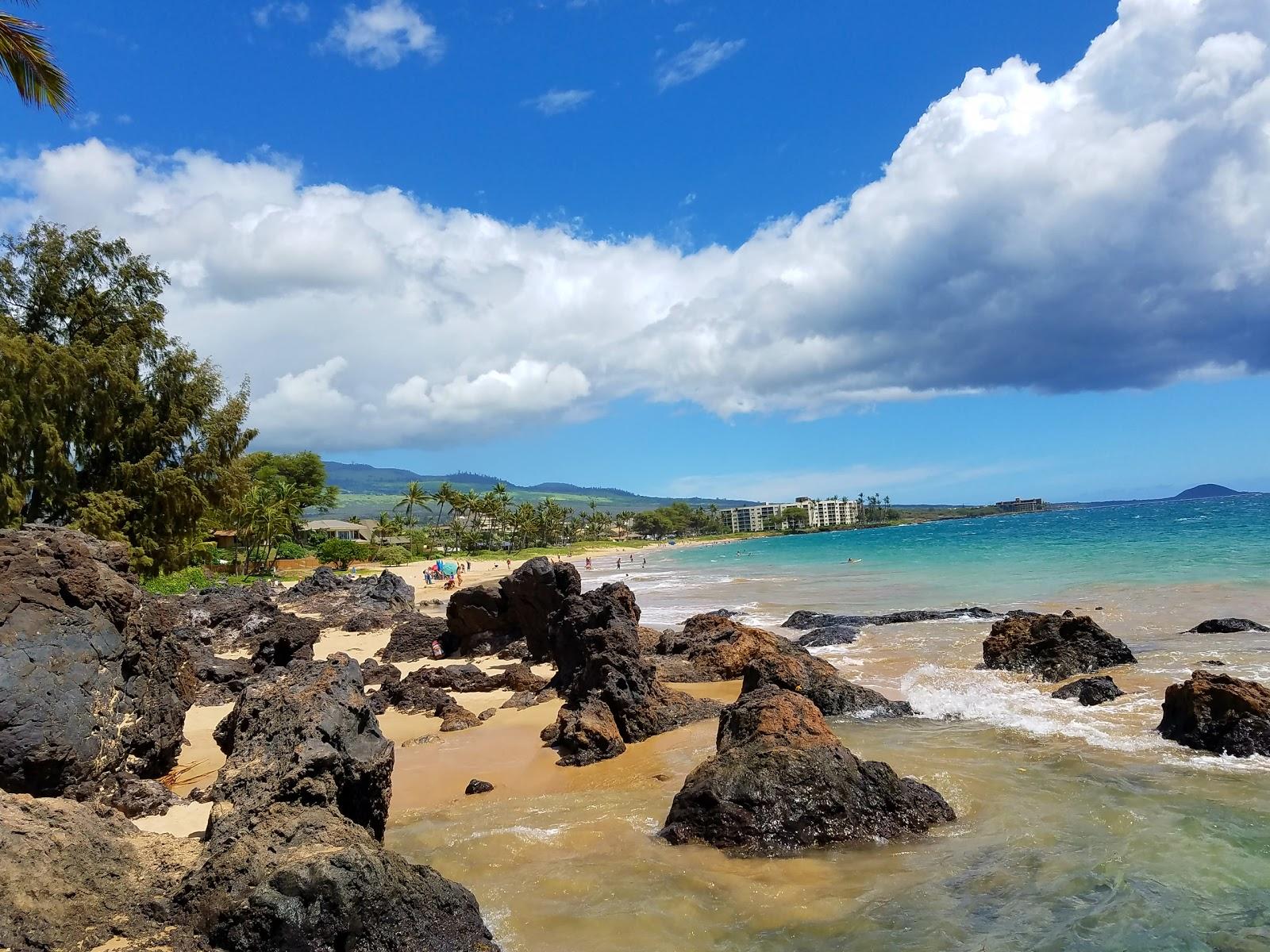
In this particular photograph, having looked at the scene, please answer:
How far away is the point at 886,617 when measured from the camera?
934 inches

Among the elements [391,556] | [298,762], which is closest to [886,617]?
[298,762]

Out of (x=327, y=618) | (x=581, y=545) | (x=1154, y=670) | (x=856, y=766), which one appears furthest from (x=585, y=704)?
(x=581, y=545)

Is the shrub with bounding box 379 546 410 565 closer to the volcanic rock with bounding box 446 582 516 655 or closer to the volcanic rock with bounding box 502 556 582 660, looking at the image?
the volcanic rock with bounding box 446 582 516 655

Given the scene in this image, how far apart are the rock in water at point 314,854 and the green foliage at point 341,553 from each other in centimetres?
5540

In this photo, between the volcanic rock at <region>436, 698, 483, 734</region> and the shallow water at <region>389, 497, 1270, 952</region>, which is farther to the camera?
the volcanic rock at <region>436, 698, 483, 734</region>

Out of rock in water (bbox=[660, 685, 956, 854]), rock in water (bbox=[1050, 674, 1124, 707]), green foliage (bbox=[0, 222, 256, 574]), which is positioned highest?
green foliage (bbox=[0, 222, 256, 574])

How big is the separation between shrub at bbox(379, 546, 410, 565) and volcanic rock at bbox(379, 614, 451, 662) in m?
49.0

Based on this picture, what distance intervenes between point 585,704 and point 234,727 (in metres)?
4.68

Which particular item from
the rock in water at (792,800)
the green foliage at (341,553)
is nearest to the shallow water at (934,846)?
the rock in water at (792,800)

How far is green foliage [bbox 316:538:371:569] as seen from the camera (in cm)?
5953

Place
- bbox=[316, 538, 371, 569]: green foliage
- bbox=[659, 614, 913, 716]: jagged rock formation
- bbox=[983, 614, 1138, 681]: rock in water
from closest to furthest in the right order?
bbox=[659, 614, 913, 716]: jagged rock formation
bbox=[983, 614, 1138, 681]: rock in water
bbox=[316, 538, 371, 569]: green foliage

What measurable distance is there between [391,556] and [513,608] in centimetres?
5339

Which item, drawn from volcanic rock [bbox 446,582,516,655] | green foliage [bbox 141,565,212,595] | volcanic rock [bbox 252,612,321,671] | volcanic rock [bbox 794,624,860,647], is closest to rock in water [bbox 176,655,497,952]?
volcanic rock [bbox 252,612,321,671]

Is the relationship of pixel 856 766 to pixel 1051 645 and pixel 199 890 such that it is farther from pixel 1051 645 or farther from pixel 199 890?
pixel 1051 645
